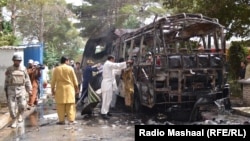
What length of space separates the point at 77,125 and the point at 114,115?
1859 millimetres

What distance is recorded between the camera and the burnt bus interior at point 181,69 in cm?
1004

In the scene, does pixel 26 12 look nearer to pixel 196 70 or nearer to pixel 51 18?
pixel 51 18

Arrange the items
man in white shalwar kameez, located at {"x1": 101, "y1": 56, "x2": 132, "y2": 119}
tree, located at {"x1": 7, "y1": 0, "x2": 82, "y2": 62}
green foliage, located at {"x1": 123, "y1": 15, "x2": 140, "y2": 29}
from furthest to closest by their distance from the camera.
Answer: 1. tree, located at {"x1": 7, "y1": 0, "x2": 82, "y2": 62}
2. green foliage, located at {"x1": 123, "y1": 15, "x2": 140, "y2": 29}
3. man in white shalwar kameez, located at {"x1": 101, "y1": 56, "x2": 132, "y2": 119}

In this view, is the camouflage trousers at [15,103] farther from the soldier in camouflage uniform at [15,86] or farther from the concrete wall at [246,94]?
the concrete wall at [246,94]

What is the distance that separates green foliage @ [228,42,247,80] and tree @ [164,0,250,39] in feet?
6.19

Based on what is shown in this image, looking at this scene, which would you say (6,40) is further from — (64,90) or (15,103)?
(64,90)

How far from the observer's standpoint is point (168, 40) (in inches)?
484

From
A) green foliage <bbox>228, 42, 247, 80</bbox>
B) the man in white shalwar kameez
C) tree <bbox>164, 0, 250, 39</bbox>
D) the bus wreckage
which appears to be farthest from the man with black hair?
green foliage <bbox>228, 42, 247, 80</bbox>

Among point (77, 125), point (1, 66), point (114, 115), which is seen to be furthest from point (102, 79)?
point (1, 66)

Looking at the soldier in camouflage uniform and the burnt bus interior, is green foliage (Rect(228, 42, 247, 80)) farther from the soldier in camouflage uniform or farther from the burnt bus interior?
the soldier in camouflage uniform

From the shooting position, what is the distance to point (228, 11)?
1639cm

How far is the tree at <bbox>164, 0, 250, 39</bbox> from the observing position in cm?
1616

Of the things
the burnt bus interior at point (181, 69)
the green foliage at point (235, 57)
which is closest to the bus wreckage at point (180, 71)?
the burnt bus interior at point (181, 69)

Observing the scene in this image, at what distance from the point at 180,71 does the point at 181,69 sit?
0.18 feet
